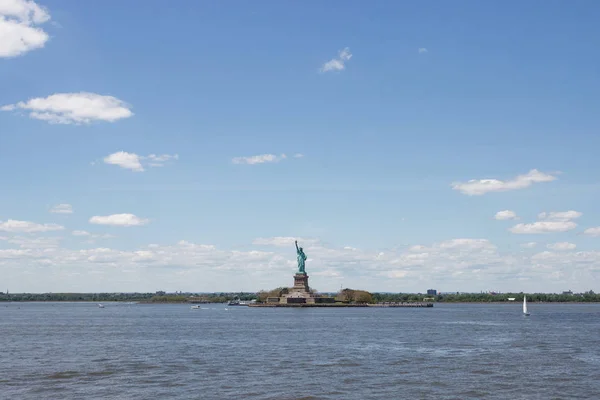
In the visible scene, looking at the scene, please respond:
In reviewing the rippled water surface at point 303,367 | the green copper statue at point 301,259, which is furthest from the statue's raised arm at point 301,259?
the rippled water surface at point 303,367

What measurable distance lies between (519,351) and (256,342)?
2030 cm

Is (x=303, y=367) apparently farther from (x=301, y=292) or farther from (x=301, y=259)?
(x=301, y=292)

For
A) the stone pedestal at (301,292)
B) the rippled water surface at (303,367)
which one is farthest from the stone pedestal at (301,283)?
the rippled water surface at (303,367)

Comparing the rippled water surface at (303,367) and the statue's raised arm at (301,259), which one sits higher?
the statue's raised arm at (301,259)

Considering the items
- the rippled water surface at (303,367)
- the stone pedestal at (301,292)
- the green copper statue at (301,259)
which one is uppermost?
the green copper statue at (301,259)

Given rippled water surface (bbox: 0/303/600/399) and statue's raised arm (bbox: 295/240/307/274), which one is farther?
statue's raised arm (bbox: 295/240/307/274)

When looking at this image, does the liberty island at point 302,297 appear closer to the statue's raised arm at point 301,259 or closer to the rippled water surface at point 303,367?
the statue's raised arm at point 301,259

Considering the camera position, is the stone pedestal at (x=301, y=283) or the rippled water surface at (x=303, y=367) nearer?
the rippled water surface at (x=303, y=367)

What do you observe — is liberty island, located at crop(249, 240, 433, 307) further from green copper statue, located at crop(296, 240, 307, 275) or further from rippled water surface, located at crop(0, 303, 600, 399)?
rippled water surface, located at crop(0, 303, 600, 399)

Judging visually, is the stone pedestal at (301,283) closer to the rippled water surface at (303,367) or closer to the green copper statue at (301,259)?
the green copper statue at (301,259)

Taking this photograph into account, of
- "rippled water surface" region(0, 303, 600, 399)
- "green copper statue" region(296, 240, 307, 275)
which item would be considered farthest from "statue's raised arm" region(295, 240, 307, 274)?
"rippled water surface" region(0, 303, 600, 399)

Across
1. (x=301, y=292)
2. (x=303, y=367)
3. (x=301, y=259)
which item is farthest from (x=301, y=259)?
(x=303, y=367)

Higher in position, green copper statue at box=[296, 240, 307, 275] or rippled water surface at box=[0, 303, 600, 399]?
green copper statue at box=[296, 240, 307, 275]

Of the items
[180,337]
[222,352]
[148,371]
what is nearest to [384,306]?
[180,337]
